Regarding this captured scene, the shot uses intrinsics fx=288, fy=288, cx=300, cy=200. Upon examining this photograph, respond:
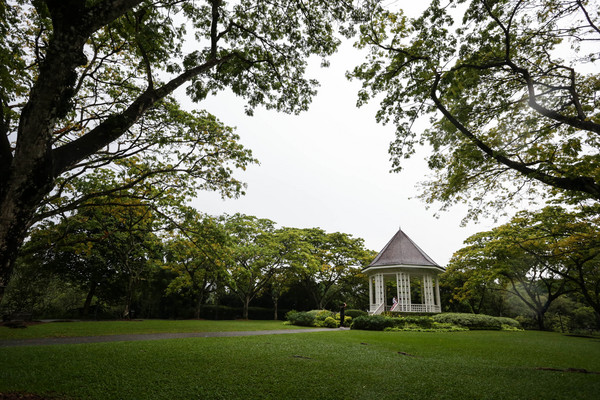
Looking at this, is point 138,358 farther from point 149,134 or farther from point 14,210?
point 149,134

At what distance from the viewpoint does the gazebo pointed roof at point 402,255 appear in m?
20.2

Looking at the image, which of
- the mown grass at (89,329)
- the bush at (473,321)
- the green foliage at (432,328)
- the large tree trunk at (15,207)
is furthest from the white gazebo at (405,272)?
the large tree trunk at (15,207)

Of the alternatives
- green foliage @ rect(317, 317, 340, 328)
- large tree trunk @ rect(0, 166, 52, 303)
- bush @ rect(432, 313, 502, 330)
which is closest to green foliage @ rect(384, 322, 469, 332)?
bush @ rect(432, 313, 502, 330)

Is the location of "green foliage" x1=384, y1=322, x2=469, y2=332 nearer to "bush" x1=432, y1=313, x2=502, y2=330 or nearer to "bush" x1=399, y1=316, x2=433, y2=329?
"bush" x1=399, y1=316, x2=433, y2=329

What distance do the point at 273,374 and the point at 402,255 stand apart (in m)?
18.0

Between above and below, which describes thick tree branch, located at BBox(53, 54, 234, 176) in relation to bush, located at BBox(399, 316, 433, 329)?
above

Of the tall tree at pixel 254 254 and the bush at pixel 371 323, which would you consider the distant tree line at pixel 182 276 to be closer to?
the tall tree at pixel 254 254

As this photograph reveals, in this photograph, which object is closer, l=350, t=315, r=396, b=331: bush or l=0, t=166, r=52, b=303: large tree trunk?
l=0, t=166, r=52, b=303: large tree trunk

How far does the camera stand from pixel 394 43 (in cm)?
656

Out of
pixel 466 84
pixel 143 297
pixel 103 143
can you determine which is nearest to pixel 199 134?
pixel 103 143

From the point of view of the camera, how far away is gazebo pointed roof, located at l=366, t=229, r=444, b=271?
20188 mm


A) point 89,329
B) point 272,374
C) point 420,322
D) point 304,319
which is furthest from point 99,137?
point 420,322

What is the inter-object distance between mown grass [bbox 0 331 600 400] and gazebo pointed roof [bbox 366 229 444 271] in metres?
13.3

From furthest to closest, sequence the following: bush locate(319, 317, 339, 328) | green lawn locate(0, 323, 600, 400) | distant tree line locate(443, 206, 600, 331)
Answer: bush locate(319, 317, 339, 328) → distant tree line locate(443, 206, 600, 331) → green lawn locate(0, 323, 600, 400)
